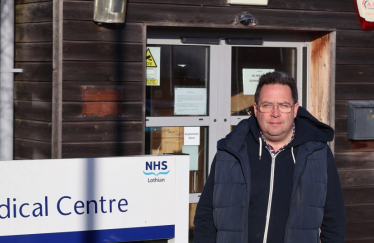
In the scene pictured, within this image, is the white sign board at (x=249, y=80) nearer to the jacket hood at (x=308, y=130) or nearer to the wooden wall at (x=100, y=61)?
the wooden wall at (x=100, y=61)

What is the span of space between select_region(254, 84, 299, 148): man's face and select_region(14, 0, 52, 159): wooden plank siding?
10.4 feet

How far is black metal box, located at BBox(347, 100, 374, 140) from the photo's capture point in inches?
276

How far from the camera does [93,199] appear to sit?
14.4 feet

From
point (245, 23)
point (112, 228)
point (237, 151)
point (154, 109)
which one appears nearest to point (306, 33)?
point (245, 23)

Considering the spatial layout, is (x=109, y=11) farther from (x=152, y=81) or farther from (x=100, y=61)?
(x=152, y=81)

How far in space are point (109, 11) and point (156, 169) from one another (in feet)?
6.61

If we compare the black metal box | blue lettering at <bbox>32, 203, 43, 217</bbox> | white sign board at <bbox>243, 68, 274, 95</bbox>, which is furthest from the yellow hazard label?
blue lettering at <bbox>32, 203, 43, 217</bbox>

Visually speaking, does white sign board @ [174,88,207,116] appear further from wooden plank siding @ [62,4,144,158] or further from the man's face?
the man's face

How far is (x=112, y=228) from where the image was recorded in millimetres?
4445

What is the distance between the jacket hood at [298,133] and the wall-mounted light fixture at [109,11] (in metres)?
2.83

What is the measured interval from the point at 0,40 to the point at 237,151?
11.7ft

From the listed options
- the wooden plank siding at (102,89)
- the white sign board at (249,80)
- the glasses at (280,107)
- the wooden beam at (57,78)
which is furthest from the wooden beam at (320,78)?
the glasses at (280,107)

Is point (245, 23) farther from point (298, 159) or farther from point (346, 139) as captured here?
point (298, 159)

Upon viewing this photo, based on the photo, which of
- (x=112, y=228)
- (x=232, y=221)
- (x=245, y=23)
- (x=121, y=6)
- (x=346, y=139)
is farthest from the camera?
(x=346, y=139)
